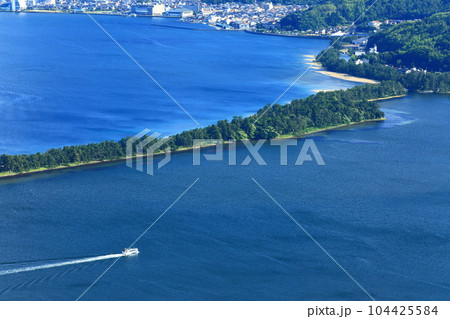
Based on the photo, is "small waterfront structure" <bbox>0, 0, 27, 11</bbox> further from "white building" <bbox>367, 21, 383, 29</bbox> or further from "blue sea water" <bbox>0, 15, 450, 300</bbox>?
"blue sea water" <bbox>0, 15, 450, 300</bbox>

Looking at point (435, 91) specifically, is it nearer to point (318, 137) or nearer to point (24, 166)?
point (318, 137)

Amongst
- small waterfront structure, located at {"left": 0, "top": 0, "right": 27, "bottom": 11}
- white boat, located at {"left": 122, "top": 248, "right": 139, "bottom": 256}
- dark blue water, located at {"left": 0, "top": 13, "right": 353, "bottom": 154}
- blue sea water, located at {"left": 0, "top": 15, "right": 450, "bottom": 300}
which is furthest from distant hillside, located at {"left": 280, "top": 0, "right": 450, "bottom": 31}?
white boat, located at {"left": 122, "top": 248, "right": 139, "bottom": 256}

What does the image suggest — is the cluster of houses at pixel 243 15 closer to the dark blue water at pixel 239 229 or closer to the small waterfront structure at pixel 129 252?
the dark blue water at pixel 239 229

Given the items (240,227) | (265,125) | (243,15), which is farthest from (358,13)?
(240,227)

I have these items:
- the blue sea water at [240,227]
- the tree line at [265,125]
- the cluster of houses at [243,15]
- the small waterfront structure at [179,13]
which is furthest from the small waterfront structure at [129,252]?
the small waterfront structure at [179,13]

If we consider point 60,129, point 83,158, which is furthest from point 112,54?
point 83,158
